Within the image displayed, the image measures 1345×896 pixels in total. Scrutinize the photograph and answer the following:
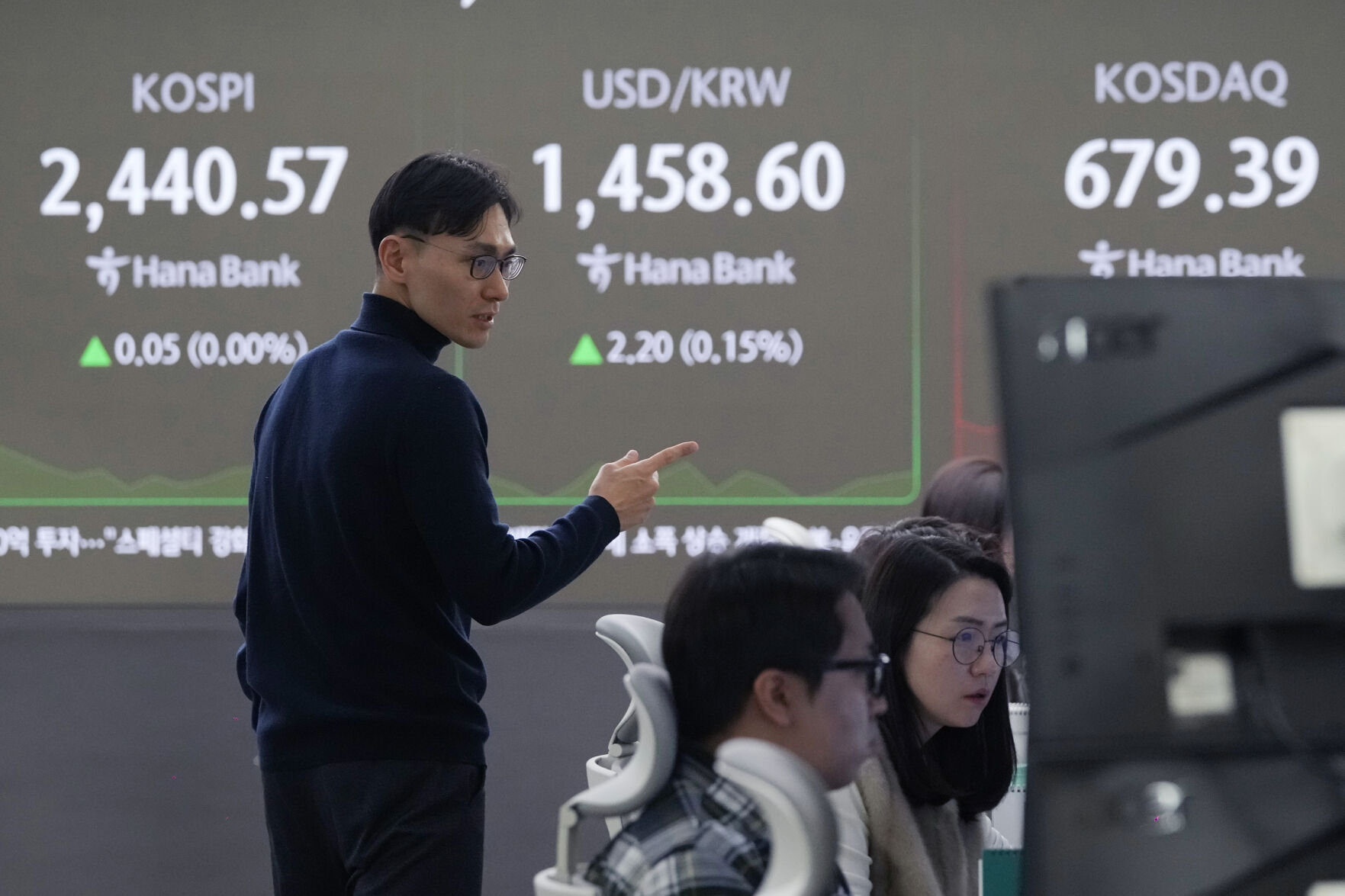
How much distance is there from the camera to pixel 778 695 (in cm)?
101

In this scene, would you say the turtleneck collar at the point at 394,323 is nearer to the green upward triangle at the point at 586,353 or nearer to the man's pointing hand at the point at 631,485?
the man's pointing hand at the point at 631,485

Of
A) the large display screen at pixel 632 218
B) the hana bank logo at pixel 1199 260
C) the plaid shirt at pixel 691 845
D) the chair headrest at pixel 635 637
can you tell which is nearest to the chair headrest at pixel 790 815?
the plaid shirt at pixel 691 845

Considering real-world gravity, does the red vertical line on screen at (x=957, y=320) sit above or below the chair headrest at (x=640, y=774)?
above

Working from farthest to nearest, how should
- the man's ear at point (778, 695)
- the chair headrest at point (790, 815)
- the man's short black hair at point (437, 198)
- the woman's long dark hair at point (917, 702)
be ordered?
1. the man's short black hair at point (437, 198)
2. the woman's long dark hair at point (917, 702)
3. the man's ear at point (778, 695)
4. the chair headrest at point (790, 815)

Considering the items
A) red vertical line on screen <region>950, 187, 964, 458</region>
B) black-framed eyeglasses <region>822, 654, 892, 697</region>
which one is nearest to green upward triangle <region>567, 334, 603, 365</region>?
red vertical line on screen <region>950, 187, 964, 458</region>

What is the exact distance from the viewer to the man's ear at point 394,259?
1.74m

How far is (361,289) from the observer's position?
3062 mm

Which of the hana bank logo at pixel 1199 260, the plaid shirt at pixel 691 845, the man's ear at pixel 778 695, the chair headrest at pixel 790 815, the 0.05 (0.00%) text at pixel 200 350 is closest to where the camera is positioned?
the chair headrest at pixel 790 815

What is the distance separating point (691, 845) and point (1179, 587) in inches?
16.3

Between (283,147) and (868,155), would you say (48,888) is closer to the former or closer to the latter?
(283,147)

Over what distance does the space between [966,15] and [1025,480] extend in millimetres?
2589

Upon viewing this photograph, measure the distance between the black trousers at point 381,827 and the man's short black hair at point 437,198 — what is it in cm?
65

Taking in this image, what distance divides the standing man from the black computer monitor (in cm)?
101

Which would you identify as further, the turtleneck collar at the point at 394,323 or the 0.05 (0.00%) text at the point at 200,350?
the 0.05 (0.00%) text at the point at 200,350
